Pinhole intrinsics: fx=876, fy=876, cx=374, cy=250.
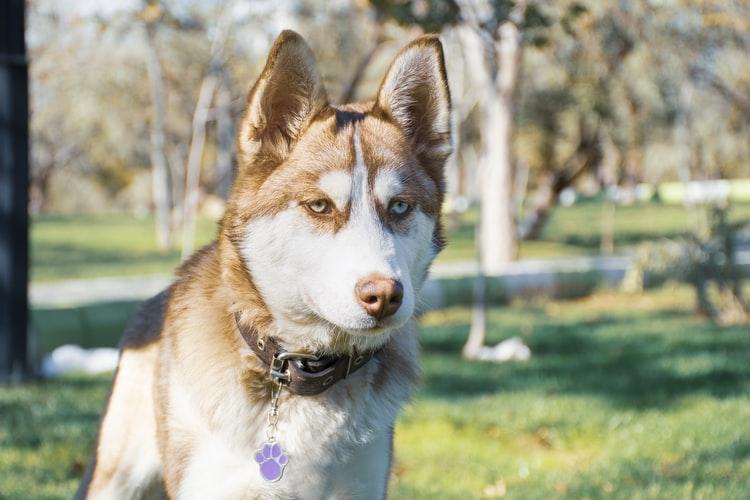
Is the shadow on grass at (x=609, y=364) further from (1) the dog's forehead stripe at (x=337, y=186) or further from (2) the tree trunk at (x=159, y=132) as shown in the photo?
(2) the tree trunk at (x=159, y=132)

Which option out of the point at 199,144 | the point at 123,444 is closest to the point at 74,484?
the point at 123,444

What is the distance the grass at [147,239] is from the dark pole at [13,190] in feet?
25.1

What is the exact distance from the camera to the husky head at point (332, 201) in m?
2.49

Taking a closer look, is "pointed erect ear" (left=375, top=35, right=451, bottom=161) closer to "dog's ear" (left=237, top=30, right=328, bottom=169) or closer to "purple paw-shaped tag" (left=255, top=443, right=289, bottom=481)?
"dog's ear" (left=237, top=30, right=328, bottom=169)

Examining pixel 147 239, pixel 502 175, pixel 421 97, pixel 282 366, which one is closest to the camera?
pixel 282 366

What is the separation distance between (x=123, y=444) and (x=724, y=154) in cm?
3962

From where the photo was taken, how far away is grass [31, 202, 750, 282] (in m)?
18.0

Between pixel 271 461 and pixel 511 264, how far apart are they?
13.3 metres

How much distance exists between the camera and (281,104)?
2832 mm

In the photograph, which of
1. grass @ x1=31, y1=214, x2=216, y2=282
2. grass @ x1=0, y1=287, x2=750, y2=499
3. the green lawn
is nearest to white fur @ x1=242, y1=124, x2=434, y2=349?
grass @ x1=0, y1=287, x2=750, y2=499

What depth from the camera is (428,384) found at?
7008mm

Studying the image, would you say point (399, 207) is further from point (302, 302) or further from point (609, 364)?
point (609, 364)

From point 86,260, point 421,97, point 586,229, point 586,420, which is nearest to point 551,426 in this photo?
point 586,420

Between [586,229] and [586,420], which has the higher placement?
[586,420]
